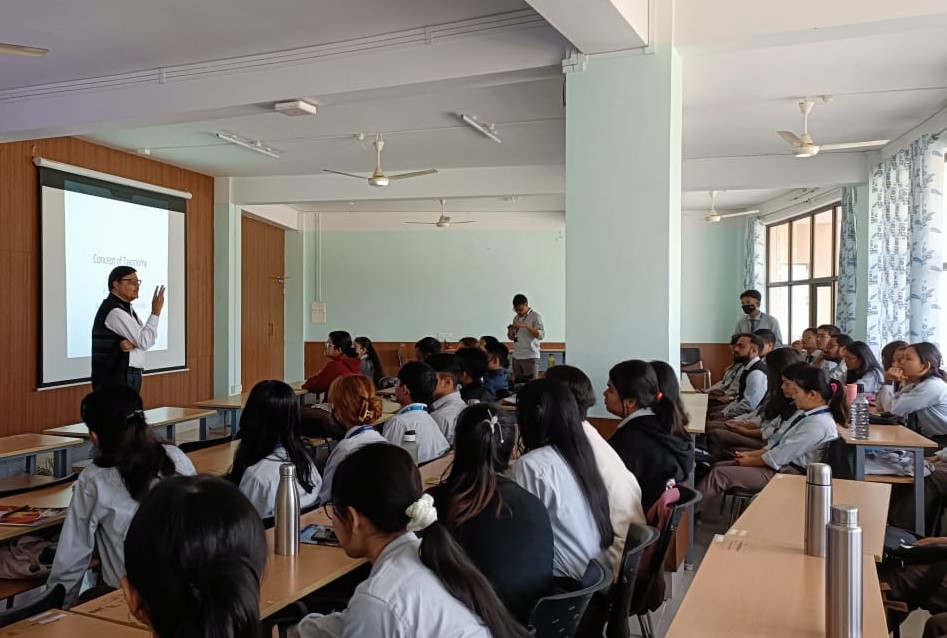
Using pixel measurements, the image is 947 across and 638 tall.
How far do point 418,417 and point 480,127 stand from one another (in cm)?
347

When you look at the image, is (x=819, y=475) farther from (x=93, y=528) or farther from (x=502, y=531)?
(x=93, y=528)

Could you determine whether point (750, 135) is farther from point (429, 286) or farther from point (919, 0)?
point (429, 286)

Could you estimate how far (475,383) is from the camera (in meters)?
5.58

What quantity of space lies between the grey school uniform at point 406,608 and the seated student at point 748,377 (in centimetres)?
498

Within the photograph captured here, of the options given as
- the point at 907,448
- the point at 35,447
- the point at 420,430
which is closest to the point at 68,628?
the point at 420,430

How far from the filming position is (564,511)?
2.30 meters

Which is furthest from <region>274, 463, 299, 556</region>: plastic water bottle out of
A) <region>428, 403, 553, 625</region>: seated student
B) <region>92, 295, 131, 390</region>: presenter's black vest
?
<region>92, 295, 131, 390</region>: presenter's black vest

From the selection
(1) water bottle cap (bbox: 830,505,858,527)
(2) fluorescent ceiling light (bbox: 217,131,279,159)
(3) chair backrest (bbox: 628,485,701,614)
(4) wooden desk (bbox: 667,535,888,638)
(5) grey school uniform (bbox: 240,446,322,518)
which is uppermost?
(2) fluorescent ceiling light (bbox: 217,131,279,159)

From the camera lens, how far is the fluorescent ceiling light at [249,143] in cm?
682

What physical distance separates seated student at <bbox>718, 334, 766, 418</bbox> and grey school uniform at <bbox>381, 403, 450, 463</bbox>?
3.05 metres

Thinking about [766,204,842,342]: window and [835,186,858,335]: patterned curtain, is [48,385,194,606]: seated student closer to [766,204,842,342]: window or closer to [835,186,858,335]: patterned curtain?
[835,186,858,335]: patterned curtain

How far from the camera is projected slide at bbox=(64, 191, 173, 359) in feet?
22.2

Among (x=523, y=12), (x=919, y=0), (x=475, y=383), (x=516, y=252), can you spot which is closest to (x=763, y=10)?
(x=919, y=0)

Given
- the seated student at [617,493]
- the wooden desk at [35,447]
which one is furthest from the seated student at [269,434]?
the wooden desk at [35,447]
